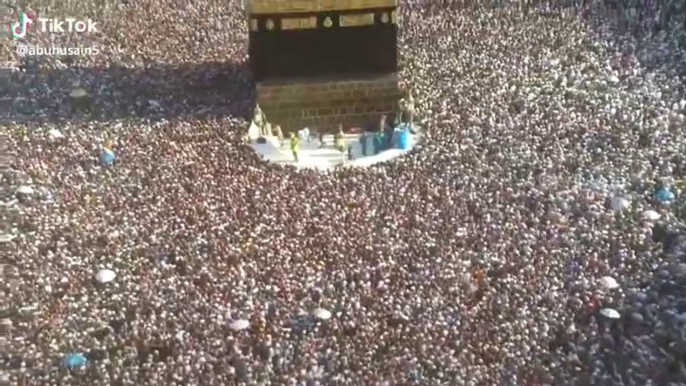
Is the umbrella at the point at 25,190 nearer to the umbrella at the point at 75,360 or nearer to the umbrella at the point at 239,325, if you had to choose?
the umbrella at the point at 75,360

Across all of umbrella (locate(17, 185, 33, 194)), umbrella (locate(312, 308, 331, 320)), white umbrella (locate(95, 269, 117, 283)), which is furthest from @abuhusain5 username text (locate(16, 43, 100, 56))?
umbrella (locate(312, 308, 331, 320))

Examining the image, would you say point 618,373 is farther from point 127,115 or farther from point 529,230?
point 127,115

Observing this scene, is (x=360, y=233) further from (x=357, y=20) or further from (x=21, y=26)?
(x=21, y=26)

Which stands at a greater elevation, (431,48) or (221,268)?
(431,48)

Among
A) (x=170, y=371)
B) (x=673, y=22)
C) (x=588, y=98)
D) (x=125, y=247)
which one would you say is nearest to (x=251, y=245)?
(x=125, y=247)

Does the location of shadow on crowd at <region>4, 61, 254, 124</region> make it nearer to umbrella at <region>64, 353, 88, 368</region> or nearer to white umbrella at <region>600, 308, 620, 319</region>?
umbrella at <region>64, 353, 88, 368</region>

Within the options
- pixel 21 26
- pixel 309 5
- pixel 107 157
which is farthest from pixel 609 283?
pixel 21 26
